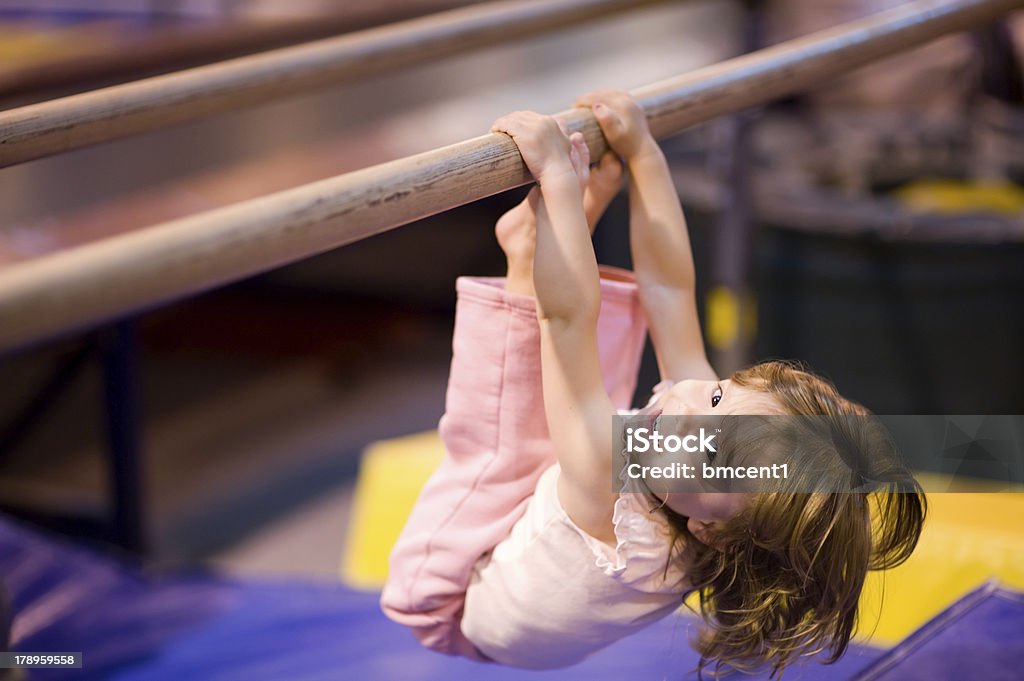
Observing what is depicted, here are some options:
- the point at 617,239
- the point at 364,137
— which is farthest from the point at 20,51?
the point at 617,239

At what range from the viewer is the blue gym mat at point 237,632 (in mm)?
1000

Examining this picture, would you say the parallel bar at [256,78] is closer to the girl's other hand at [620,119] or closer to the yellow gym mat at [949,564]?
the girl's other hand at [620,119]

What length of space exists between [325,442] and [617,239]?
862 millimetres

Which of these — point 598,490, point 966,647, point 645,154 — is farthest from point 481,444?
point 966,647

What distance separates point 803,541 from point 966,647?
346mm

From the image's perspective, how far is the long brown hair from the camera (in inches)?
28.0

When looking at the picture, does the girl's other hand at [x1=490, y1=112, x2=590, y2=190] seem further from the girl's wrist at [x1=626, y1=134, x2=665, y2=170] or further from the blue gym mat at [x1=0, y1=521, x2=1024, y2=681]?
the blue gym mat at [x1=0, y1=521, x2=1024, y2=681]

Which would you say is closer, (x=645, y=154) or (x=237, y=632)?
(x=645, y=154)

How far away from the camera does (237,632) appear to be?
50.4 inches

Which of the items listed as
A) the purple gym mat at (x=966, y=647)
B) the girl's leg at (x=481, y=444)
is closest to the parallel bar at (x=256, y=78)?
the girl's leg at (x=481, y=444)

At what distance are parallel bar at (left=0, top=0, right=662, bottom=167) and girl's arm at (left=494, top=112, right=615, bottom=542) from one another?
0.32 meters

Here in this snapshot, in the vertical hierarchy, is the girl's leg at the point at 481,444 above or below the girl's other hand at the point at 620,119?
below

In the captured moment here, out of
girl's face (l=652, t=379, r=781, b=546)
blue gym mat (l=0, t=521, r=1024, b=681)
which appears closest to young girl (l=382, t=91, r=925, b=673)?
girl's face (l=652, t=379, r=781, b=546)

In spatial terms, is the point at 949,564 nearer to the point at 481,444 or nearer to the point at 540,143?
the point at 481,444
